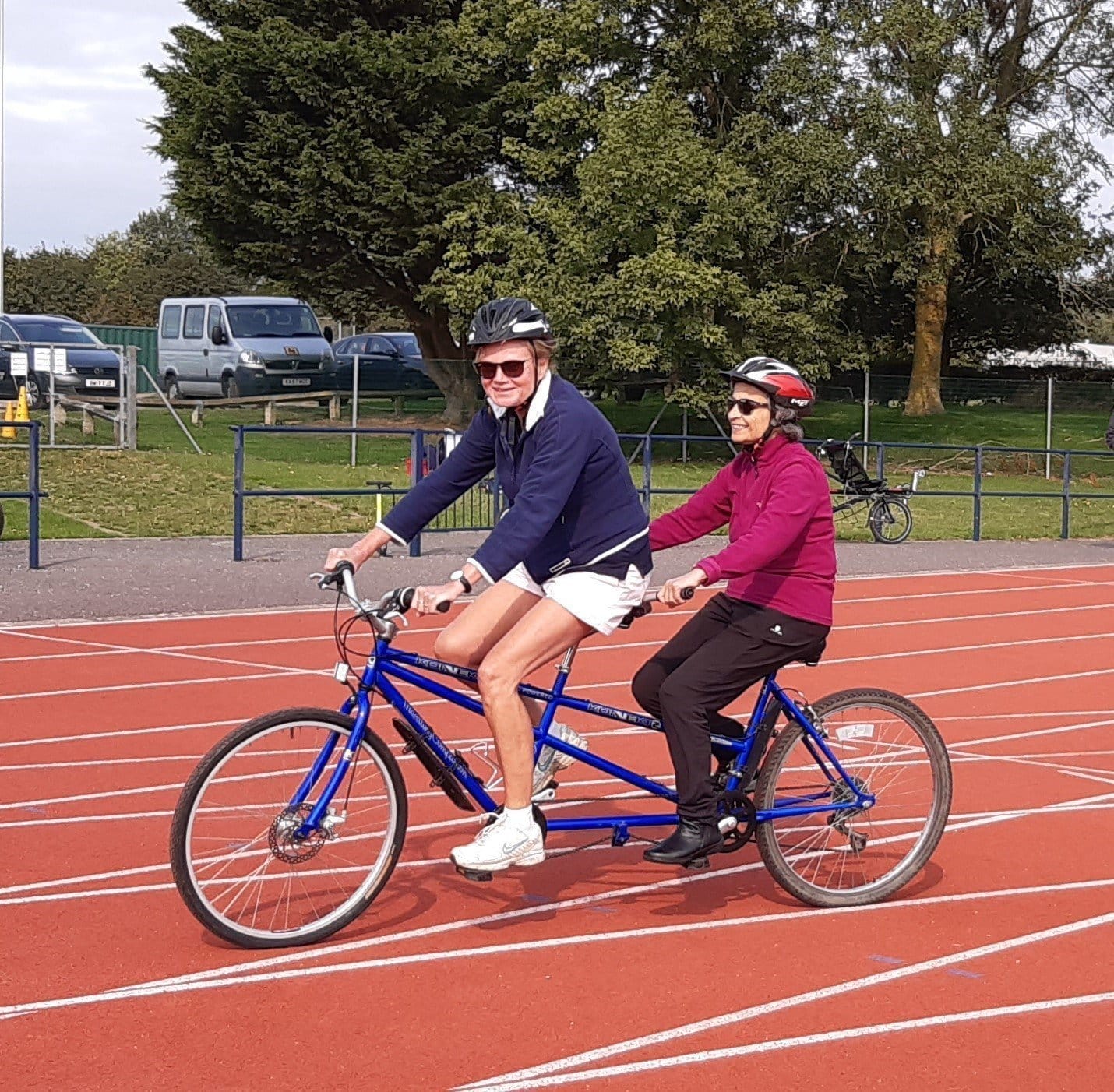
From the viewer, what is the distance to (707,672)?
218 inches

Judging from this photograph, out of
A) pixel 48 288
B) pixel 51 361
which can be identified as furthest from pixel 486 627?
pixel 48 288

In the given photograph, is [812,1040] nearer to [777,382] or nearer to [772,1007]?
[772,1007]

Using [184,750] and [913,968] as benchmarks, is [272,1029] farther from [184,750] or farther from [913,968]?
[184,750]

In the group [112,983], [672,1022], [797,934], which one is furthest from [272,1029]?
[797,934]

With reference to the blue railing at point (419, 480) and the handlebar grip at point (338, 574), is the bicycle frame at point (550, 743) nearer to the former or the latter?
the handlebar grip at point (338, 574)

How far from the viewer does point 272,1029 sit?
14.7 ft

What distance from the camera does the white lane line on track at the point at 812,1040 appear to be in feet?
13.7

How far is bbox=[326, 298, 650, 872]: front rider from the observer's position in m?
5.25

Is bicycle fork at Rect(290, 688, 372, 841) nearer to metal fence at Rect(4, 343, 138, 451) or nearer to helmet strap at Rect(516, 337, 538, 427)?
helmet strap at Rect(516, 337, 538, 427)

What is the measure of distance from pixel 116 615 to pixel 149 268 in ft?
197

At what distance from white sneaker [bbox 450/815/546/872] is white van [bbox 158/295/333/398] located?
2655cm

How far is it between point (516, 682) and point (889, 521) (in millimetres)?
16914

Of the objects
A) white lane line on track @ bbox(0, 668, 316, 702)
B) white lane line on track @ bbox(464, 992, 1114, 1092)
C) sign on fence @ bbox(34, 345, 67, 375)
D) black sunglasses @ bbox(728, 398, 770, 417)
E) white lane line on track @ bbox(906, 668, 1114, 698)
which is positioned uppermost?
sign on fence @ bbox(34, 345, 67, 375)

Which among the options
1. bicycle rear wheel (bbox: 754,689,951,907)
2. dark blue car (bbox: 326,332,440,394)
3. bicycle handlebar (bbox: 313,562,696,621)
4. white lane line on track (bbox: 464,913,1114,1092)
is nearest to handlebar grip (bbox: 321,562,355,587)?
bicycle handlebar (bbox: 313,562,696,621)
